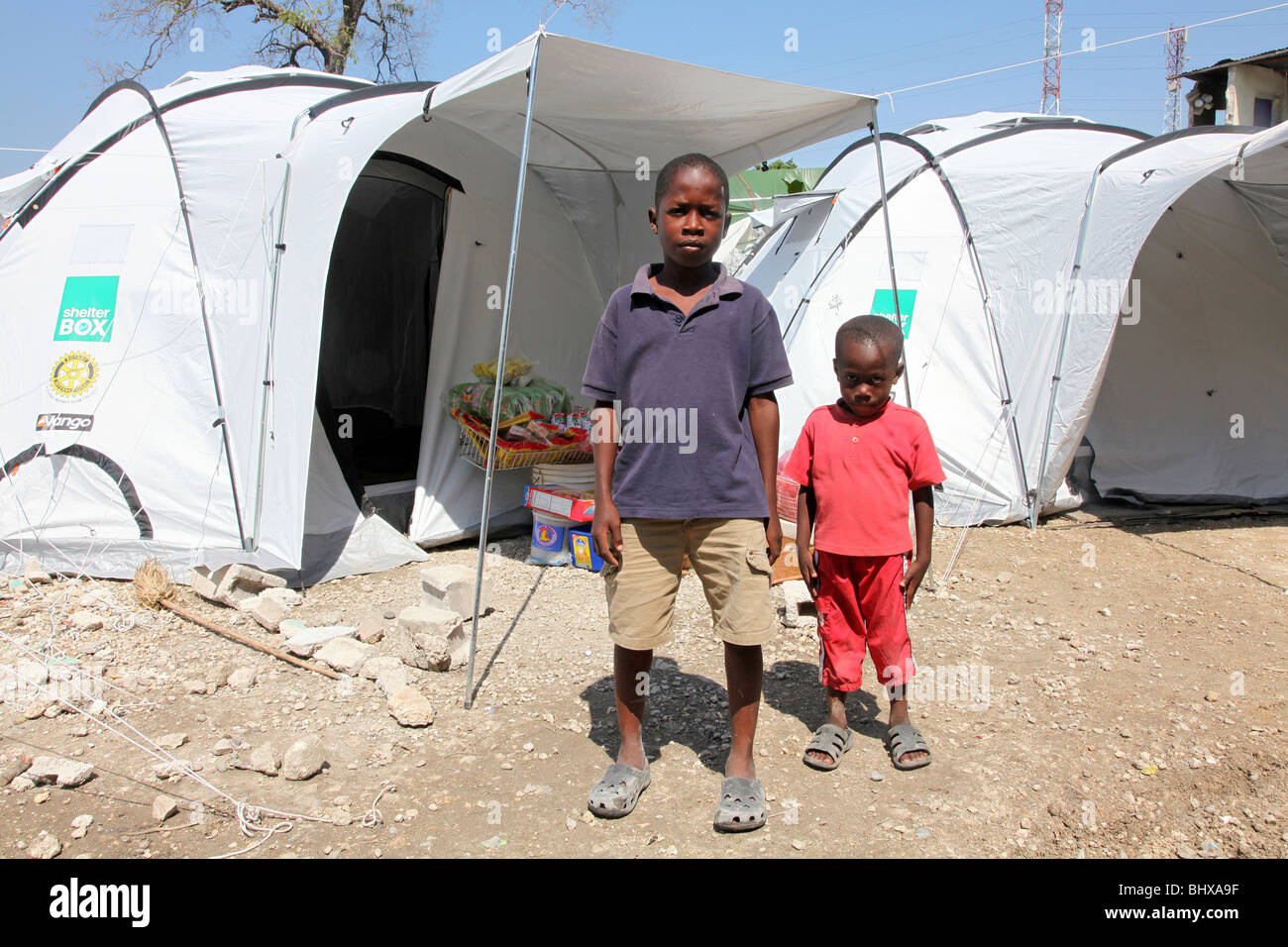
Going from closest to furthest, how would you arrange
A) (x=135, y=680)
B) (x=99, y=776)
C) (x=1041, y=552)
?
1. (x=99, y=776)
2. (x=135, y=680)
3. (x=1041, y=552)

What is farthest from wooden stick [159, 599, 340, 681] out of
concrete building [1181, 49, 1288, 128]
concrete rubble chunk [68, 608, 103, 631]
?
concrete building [1181, 49, 1288, 128]

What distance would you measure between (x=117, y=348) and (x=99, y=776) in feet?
9.68

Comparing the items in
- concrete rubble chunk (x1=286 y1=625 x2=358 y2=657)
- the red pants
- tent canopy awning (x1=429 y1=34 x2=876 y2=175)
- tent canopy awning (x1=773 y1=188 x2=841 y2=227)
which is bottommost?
concrete rubble chunk (x1=286 y1=625 x2=358 y2=657)

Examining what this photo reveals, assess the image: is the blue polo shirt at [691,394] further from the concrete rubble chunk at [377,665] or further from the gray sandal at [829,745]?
the concrete rubble chunk at [377,665]

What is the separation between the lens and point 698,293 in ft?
8.71

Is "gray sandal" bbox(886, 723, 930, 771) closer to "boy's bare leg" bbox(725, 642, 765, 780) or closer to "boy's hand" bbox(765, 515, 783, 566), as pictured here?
"boy's bare leg" bbox(725, 642, 765, 780)

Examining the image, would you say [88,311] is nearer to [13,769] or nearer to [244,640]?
[244,640]

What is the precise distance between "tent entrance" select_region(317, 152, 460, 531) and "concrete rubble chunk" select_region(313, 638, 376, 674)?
1991 millimetres

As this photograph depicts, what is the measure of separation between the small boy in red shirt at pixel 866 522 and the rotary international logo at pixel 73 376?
4.09 metres

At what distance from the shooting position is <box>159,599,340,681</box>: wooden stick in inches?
148

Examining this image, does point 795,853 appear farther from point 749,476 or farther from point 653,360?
point 653,360

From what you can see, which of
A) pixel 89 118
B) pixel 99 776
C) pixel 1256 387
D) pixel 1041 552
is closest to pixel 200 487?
pixel 99 776

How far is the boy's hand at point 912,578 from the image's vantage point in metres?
2.98

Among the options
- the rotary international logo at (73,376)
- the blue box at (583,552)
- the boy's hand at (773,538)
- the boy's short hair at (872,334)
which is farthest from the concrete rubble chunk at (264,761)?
the rotary international logo at (73,376)
